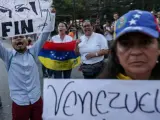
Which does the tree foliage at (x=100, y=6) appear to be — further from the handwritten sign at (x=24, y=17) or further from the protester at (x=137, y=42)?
the protester at (x=137, y=42)

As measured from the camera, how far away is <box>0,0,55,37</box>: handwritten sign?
13.9 feet

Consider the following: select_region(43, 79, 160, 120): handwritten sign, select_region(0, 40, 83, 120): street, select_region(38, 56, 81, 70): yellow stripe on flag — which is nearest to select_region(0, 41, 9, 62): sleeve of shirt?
select_region(0, 40, 83, 120): street

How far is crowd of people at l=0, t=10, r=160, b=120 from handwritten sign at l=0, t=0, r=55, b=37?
0.11 metres

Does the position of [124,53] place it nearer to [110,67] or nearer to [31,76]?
[110,67]

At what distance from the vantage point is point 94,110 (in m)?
1.94

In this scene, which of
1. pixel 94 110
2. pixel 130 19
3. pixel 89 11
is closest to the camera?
pixel 130 19

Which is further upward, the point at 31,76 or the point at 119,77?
the point at 119,77

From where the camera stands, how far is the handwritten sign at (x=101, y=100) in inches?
74.0

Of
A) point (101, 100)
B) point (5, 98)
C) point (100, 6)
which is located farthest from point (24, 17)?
point (100, 6)

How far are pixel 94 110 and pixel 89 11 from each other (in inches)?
1754

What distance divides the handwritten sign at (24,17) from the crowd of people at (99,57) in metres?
0.11

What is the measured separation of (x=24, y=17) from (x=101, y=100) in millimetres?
2600

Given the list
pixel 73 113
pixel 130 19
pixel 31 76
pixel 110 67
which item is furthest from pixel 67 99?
pixel 31 76

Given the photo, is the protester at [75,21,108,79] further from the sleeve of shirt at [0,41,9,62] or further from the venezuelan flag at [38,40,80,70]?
the sleeve of shirt at [0,41,9,62]
